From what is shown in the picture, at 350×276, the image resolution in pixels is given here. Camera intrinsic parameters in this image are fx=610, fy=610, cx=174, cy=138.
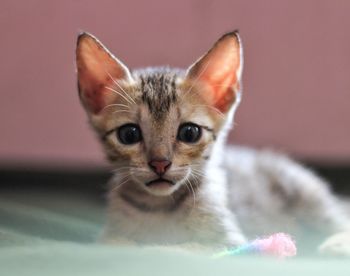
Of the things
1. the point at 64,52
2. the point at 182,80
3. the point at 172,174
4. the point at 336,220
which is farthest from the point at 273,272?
the point at 64,52

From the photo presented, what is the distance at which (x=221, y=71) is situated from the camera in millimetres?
1304

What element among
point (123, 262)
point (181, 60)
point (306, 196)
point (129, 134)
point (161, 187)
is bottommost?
point (123, 262)

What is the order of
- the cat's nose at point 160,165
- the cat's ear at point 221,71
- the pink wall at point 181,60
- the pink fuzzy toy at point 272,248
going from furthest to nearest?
the pink wall at point 181,60 → the cat's ear at point 221,71 → the cat's nose at point 160,165 → the pink fuzzy toy at point 272,248

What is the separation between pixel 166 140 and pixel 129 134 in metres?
0.09

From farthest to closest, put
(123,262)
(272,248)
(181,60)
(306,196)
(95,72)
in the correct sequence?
(181,60), (306,196), (95,72), (272,248), (123,262)

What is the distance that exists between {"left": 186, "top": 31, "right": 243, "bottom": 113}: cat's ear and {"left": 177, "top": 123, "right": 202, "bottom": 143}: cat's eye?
9cm

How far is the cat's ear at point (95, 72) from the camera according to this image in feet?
4.07

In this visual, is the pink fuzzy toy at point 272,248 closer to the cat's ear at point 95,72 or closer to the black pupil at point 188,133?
the black pupil at point 188,133

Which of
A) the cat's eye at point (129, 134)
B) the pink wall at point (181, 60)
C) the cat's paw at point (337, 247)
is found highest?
the pink wall at point (181, 60)

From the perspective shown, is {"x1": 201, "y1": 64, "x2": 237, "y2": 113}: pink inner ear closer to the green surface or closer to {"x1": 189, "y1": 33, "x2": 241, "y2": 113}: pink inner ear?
{"x1": 189, "y1": 33, "x2": 241, "y2": 113}: pink inner ear

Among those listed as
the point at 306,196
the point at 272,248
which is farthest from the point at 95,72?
the point at 306,196

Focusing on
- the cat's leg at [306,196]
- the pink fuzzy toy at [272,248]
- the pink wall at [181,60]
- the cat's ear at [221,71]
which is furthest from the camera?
the pink wall at [181,60]

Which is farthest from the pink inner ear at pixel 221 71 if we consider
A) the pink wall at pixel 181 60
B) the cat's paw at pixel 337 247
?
the pink wall at pixel 181 60

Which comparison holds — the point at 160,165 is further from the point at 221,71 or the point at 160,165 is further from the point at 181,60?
the point at 181,60
